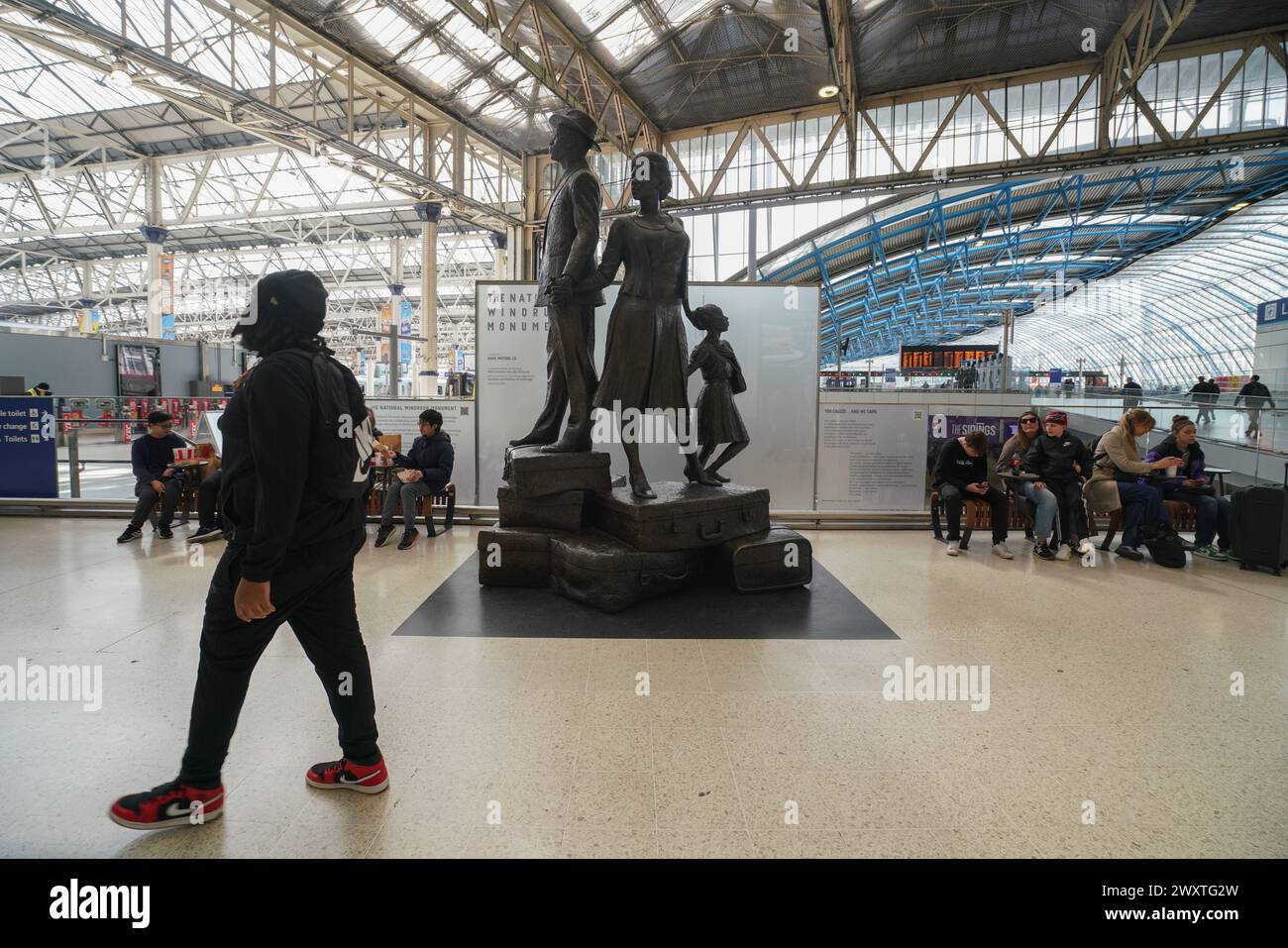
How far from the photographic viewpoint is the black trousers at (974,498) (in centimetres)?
619

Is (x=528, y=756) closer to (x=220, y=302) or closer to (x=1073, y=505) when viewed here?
(x=1073, y=505)

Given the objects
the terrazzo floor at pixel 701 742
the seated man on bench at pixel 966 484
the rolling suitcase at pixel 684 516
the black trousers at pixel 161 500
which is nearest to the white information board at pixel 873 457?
the seated man on bench at pixel 966 484

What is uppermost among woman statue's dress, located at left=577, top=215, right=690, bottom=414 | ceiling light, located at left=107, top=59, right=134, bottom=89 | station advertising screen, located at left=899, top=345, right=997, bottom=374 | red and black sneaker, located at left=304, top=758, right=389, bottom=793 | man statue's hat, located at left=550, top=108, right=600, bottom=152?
ceiling light, located at left=107, top=59, right=134, bottom=89

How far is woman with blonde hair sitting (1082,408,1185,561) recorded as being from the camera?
5961 mm

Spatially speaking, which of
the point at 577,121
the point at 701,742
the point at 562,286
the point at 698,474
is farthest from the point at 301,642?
the point at 577,121

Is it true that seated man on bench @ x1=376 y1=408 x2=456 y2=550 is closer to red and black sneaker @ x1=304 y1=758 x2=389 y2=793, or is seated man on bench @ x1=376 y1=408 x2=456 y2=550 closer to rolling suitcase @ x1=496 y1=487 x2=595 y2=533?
rolling suitcase @ x1=496 y1=487 x2=595 y2=533

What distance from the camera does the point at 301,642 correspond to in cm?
201

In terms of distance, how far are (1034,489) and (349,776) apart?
6396mm

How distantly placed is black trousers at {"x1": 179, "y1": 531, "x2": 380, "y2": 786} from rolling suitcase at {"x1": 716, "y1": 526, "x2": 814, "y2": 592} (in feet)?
9.58

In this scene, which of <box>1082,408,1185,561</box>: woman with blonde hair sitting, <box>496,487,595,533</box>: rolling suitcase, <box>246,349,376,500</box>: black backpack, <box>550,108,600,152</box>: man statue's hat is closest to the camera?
<box>246,349,376,500</box>: black backpack

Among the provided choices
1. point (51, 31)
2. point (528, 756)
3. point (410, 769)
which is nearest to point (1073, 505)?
point (528, 756)

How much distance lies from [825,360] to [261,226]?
3192 centimetres

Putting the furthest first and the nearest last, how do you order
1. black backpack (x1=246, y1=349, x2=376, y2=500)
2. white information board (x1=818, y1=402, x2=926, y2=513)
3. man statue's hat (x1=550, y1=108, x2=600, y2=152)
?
white information board (x1=818, y1=402, x2=926, y2=513)
man statue's hat (x1=550, y1=108, x2=600, y2=152)
black backpack (x1=246, y1=349, x2=376, y2=500)

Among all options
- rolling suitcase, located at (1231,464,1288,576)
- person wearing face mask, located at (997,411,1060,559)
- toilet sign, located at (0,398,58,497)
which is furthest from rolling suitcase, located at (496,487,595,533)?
toilet sign, located at (0,398,58,497)
